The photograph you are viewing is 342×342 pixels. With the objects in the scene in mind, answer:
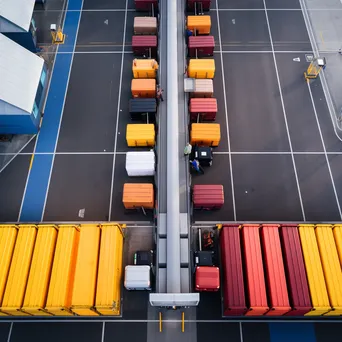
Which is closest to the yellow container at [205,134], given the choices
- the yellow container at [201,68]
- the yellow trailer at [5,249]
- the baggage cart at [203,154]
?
the baggage cart at [203,154]

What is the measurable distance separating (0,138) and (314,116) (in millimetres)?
30787

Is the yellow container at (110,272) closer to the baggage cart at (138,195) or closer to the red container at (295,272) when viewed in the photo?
the baggage cart at (138,195)

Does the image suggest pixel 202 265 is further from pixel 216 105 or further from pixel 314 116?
pixel 314 116

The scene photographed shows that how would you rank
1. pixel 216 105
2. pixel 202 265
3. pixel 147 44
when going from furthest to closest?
pixel 147 44 < pixel 216 105 < pixel 202 265

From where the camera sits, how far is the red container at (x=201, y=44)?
33.8 metres

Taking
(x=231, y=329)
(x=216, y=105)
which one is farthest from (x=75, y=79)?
(x=231, y=329)

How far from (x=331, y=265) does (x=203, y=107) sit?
16.9 metres

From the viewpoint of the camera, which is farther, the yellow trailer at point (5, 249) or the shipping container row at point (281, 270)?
the yellow trailer at point (5, 249)

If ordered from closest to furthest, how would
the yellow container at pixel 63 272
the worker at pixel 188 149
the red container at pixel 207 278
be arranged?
the yellow container at pixel 63 272 < the red container at pixel 207 278 < the worker at pixel 188 149

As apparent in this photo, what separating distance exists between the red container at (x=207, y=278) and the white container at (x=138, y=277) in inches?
139

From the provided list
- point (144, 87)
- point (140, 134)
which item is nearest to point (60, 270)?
point (140, 134)

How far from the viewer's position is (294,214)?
27.0 m

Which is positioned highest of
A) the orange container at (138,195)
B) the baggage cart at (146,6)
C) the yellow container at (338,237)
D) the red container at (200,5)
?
the red container at (200,5)

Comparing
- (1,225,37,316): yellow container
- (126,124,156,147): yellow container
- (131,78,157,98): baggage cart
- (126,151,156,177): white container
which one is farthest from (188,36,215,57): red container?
(1,225,37,316): yellow container
